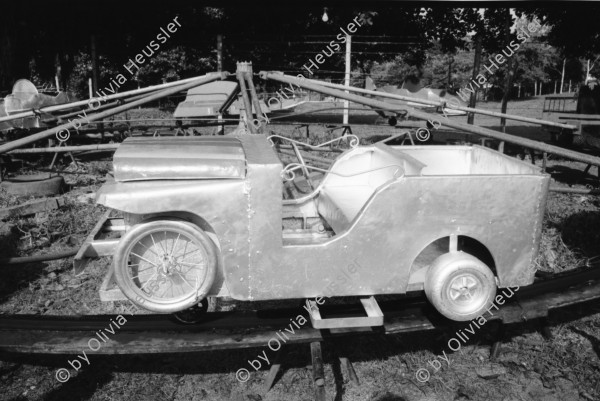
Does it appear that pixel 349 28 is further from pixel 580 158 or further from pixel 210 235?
pixel 210 235

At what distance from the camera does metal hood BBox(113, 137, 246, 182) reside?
2.30m

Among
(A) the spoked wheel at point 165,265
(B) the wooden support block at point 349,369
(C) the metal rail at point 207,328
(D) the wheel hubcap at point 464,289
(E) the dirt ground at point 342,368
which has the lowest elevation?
(E) the dirt ground at point 342,368

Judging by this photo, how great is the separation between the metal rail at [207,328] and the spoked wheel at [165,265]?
309mm

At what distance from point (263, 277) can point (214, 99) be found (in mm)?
8274

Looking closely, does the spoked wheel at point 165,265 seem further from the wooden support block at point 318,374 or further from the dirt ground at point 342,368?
the dirt ground at point 342,368

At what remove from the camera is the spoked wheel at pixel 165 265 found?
2.29 meters

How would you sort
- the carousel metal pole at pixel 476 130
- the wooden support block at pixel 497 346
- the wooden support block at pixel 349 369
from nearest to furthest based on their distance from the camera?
the carousel metal pole at pixel 476 130 < the wooden support block at pixel 349 369 < the wooden support block at pixel 497 346

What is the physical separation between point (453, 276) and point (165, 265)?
52.2 inches

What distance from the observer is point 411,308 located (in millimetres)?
3020

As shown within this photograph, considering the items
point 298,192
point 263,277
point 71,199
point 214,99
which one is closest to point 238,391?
point 263,277

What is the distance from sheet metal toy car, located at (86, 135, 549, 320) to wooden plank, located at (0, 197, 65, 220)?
13.6ft

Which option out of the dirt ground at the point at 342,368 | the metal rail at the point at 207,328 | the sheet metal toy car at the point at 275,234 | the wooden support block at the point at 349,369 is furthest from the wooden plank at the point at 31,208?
the wooden support block at the point at 349,369

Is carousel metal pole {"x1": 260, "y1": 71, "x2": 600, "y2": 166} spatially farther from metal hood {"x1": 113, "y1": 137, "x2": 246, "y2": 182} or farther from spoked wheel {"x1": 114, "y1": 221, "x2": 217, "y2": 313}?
spoked wheel {"x1": 114, "y1": 221, "x2": 217, "y2": 313}

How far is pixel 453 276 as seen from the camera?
98.2 inches
